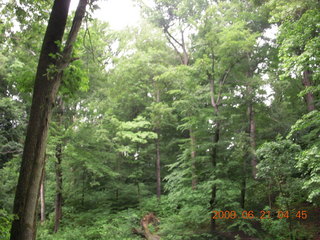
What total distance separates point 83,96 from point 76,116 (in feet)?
5.36

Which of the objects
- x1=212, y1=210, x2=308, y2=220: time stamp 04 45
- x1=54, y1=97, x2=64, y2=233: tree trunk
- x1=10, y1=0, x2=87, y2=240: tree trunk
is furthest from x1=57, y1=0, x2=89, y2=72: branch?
x1=54, y1=97, x2=64, y2=233: tree trunk

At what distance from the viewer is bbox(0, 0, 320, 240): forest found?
3951mm

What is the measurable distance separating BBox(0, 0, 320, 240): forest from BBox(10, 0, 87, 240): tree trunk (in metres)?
0.01

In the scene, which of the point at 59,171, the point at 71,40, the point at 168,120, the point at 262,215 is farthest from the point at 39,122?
the point at 168,120

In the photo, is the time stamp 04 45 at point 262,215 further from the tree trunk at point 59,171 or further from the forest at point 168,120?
the tree trunk at point 59,171

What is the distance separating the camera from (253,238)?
8.49m

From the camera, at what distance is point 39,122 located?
3438mm

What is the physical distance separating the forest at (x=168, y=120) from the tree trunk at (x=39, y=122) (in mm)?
14

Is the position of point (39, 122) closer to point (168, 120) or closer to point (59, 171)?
point (59, 171)

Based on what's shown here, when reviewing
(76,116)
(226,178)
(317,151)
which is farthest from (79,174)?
(317,151)

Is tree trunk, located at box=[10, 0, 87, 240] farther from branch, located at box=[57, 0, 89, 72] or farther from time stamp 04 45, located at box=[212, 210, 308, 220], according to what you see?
time stamp 04 45, located at box=[212, 210, 308, 220]

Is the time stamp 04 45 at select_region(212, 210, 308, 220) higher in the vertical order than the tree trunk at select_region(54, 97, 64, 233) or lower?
lower

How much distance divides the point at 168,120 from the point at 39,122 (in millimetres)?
12648

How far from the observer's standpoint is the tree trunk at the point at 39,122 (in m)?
3.23
